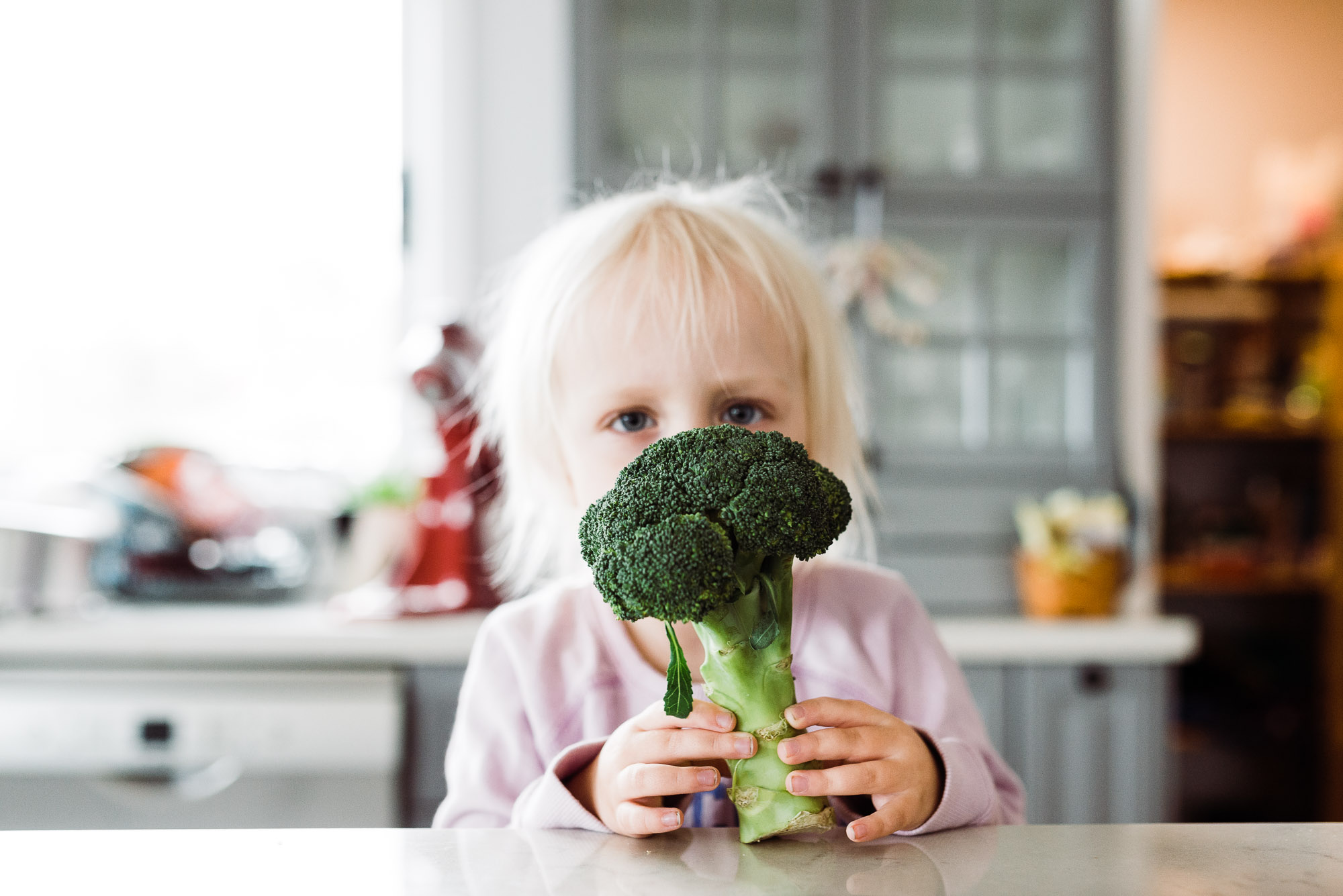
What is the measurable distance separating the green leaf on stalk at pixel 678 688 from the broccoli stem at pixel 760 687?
0.02 metres

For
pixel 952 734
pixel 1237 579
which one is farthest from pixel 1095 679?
pixel 1237 579

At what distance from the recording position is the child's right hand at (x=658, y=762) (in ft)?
1.61

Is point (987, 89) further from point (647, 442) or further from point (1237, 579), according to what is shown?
point (1237, 579)

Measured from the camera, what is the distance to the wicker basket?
6.29 ft

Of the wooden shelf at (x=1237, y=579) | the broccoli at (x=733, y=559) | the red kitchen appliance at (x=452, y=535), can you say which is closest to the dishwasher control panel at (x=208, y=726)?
the red kitchen appliance at (x=452, y=535)

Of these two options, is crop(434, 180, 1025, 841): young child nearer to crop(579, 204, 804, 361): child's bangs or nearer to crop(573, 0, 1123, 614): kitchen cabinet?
crop(579, 204, 804, 361): child's bangs

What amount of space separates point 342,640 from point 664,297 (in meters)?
1.14

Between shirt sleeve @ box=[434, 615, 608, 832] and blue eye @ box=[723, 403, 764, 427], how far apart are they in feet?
0.93

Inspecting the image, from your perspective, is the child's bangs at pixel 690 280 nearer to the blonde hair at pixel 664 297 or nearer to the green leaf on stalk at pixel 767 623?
the blonde hair at pixel 664 297

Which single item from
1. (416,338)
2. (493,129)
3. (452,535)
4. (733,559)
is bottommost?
(452,535)

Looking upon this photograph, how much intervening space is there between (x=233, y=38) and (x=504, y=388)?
6.71 ft

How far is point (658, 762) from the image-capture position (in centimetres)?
53

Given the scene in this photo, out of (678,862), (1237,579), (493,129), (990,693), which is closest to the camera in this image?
(678,862)

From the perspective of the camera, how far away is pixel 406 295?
2385mm
